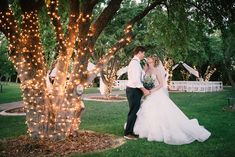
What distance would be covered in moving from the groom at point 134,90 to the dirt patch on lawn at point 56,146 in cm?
50

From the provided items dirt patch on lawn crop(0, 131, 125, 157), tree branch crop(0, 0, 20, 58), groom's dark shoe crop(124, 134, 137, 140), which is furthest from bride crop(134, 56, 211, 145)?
tree branch crop(0, 0, 20, 58)

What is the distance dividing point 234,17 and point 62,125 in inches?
230

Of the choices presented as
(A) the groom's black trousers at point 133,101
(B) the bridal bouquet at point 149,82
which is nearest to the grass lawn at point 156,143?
(A) the groom's black trousers at point 133,101

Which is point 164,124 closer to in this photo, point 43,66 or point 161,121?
point 161,121

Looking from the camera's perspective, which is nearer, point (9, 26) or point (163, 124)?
point (9, 26)

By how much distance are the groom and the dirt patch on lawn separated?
0.50m

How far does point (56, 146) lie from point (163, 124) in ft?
10.7

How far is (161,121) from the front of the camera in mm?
10250

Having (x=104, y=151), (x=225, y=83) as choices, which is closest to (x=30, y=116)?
(x=104, y=151)

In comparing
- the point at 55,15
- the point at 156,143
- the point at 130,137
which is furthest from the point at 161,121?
the point at 55,15

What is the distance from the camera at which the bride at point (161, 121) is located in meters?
9.88

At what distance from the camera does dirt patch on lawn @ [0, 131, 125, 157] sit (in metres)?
8.41

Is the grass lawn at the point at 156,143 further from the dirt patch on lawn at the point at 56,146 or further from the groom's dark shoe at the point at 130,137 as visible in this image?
the dirt patch on lawn at the point at 56,146

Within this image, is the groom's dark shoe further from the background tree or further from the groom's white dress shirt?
the background tree
